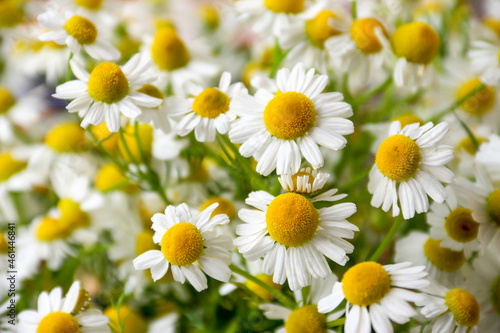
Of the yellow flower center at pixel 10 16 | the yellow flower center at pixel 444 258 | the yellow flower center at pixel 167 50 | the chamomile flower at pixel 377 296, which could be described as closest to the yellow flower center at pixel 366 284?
the chamomile flower at pixel 377 296

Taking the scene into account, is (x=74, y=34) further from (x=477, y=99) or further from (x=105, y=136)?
(x=477, y=99)

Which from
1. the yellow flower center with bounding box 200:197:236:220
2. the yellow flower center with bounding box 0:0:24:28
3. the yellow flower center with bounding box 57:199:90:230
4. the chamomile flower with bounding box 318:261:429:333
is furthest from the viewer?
the yellow flower center with bounding box 0:0:24:28

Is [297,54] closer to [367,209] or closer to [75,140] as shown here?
[367,209]

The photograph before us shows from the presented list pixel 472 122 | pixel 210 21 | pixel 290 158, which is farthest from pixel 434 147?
pixel 210 21

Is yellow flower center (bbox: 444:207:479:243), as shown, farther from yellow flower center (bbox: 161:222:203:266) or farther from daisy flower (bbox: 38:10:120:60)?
daisy flower (bbox: 38:10:120:60)

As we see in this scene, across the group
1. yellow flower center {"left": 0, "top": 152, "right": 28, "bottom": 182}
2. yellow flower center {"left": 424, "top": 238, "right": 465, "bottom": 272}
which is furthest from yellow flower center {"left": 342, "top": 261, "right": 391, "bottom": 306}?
yellow flower center {"left": 0, "top": 152, "right": 28, "bottom": 182}

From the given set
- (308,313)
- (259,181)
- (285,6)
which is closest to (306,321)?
(308,313)

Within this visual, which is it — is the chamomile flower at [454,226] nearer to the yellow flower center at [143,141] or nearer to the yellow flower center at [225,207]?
the yellow flower center at [225,207]
